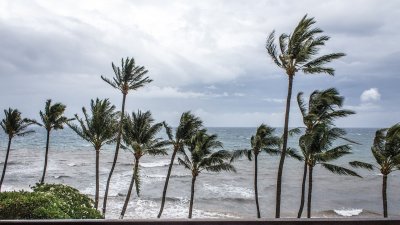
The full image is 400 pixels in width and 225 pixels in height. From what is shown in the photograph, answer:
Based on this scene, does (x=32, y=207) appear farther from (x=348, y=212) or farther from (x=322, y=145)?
(x=348, y=212)

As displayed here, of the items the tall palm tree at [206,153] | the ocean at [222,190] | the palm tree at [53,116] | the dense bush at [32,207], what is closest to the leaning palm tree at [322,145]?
the tall palm tree at [206,153]

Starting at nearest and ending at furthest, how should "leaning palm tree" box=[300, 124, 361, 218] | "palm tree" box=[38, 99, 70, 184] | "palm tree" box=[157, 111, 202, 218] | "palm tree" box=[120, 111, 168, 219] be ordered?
"leaning palm tree" box=[300, 124, 361, 218] → "palm tree" box=[120, 111, 168, 219] → "palm tree" box=[157, 111, 202, 218] → "palm tree" box=[38, 99, 70, 184]

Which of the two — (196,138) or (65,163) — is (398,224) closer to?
(196,138)

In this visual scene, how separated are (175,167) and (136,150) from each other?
4615 centimetres

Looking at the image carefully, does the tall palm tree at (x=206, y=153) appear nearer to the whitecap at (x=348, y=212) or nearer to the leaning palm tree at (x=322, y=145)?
the leaning palm tree at (x=322, y=145)

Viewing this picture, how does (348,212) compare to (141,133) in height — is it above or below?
below

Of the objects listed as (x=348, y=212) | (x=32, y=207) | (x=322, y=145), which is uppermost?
(x=322, y=145)

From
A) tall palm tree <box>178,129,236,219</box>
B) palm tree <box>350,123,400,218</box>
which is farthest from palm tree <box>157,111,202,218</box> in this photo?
palm tree <box>350,123,400,218</box>

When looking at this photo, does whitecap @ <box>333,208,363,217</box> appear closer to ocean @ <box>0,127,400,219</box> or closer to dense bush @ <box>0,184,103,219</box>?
ocean @ <box>0,127,400,219</box>

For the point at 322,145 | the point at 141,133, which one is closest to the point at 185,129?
the point at 141,133

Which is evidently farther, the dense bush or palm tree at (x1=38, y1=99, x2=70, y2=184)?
palm tree at (x1=38, y1=99, x2=70, y2=184)

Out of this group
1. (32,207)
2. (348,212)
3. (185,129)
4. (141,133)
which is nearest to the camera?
(32,207)

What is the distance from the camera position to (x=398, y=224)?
2084 mm

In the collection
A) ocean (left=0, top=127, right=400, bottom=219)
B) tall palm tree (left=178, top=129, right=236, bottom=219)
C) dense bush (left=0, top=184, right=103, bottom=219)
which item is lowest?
ocean (left=0, top=127, right=400, bottom=219)
